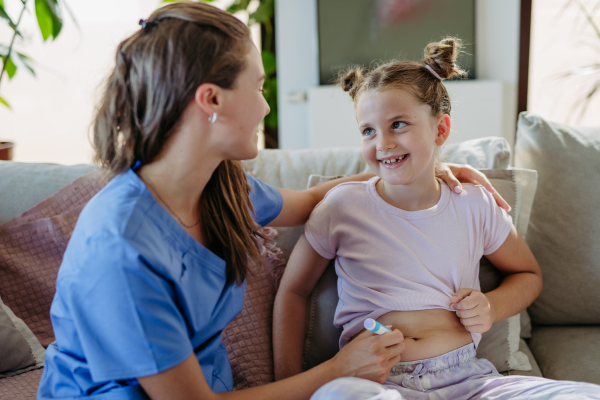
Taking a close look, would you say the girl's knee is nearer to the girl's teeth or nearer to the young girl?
the young girl

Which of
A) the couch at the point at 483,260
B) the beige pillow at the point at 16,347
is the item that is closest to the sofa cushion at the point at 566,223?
the couch at the point at 483,260

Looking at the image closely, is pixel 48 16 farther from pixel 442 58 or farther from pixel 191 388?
pixel 191 388

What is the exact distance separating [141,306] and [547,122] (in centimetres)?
124

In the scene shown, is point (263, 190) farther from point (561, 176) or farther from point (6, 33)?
point (6, 33)

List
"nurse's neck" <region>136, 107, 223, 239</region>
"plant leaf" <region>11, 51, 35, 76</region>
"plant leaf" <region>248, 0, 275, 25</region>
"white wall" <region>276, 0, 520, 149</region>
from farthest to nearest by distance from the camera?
"plant leaf" <region>248, 0, 275, 25</region> < "white wall" <region>276, 0, 520, 149</region> < "plant leaf" <region>11, 51, 35, 76</region> < "nurse's neck" <region>136, 107, 223, 239</region>

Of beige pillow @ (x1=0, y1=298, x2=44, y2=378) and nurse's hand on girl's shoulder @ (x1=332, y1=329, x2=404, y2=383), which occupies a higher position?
nurse's hand on girl's shoulder @ (x1=332, y1=329, x2=404, y2=383)

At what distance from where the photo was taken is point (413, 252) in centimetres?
113

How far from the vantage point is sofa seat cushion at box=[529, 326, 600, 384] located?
119 cm

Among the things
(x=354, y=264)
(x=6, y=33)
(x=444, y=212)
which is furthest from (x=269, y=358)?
(x=6, y=33)

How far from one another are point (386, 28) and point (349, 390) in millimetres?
2807

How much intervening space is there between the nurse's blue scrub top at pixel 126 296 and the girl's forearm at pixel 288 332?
11.6 inches

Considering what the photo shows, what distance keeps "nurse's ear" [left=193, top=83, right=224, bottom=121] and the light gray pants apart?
607 millimetres

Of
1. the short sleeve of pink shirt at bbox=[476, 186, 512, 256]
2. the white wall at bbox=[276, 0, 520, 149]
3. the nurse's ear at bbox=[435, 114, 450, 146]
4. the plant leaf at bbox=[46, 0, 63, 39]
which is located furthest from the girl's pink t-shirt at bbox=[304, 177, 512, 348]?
the white wall at bbox=[276, 0, 520, 149]

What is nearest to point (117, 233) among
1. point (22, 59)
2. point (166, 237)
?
point (166, 237)
